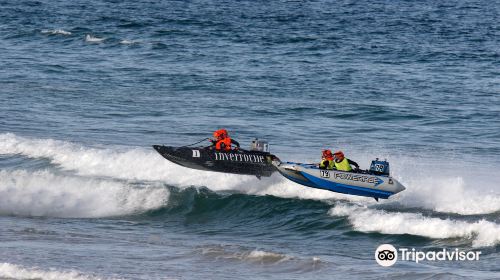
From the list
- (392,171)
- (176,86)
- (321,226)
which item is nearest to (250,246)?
(321,226)

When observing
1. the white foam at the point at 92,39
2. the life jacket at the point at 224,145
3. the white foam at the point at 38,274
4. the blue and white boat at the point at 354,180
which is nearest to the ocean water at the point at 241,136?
the white foam at the point at 38,274

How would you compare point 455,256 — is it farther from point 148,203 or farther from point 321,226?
point 148,203

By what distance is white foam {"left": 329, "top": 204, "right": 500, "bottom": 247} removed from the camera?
21.5m

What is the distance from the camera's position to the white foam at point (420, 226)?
21547 millimetres

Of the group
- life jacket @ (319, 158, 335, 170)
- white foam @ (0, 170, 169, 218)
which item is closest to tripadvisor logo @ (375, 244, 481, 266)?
life jacket @ (319, 158, 335, 170)

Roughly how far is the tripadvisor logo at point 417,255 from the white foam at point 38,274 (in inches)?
233

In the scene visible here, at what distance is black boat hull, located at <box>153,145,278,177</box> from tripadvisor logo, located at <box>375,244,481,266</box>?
5101 millimetres

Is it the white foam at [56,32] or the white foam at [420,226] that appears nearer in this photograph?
the white foam at [420,226]

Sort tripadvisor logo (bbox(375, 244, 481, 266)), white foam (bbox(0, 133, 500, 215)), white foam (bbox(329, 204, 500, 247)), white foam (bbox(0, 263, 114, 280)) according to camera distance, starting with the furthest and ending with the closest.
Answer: white foam (bbox(0, 133, 500, 215)) → white foam (bbox(329, 204, 500, 247)) → tripadvisor logo (bbox(375, 244, 481, 266)) → white foam (bbox(0, 263, 114, 280))

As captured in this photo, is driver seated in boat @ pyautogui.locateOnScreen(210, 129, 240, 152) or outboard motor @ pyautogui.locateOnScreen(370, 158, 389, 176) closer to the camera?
outboard motor @ pyautogui.locateOnScreen(370, 158, 389, 176)

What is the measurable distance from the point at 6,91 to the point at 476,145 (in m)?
19.0

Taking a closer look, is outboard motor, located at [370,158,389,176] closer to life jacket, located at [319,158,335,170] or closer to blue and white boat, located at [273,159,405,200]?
blue and white boat, located at [273,159,405,200]

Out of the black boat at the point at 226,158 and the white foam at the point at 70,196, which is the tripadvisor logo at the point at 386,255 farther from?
the white foam at the point at 70,196

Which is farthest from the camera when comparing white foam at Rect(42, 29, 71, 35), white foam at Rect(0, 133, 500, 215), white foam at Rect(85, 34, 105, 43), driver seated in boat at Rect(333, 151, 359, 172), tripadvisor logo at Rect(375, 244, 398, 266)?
white foam at Rect(42, 29, 71, 35)
